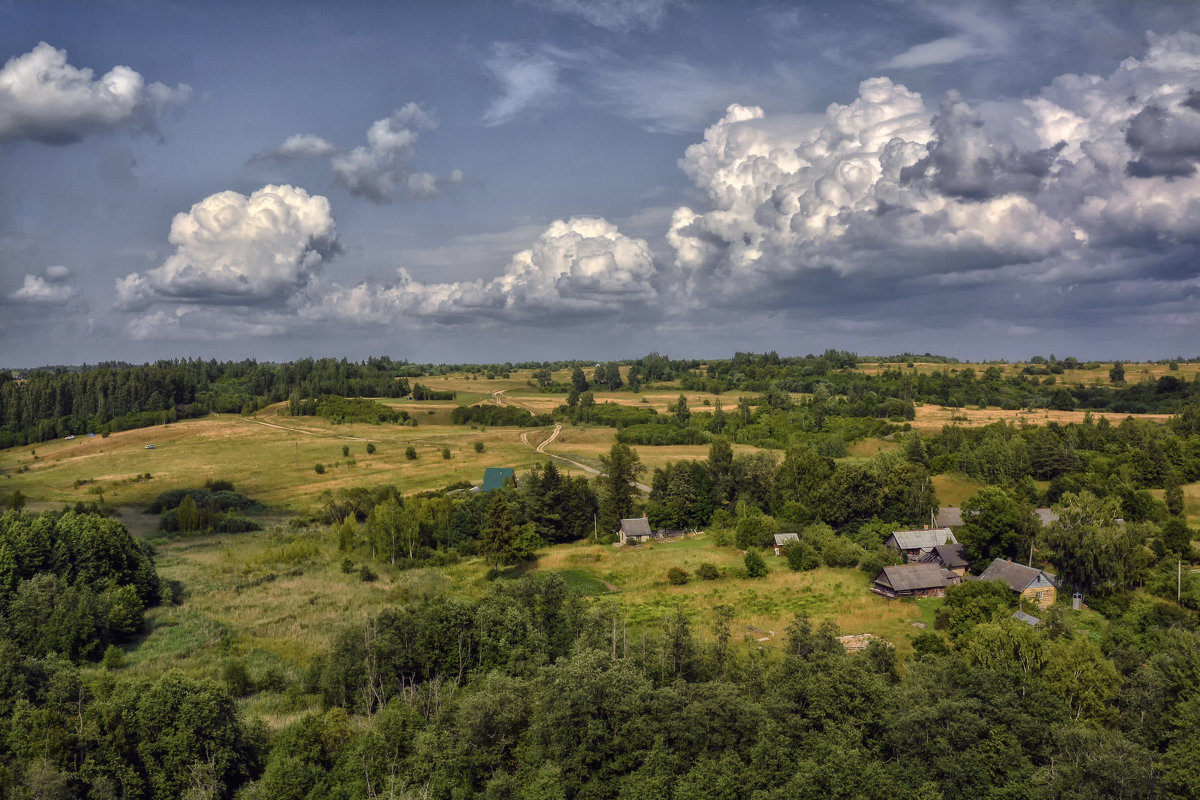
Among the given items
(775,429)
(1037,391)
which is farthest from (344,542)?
(1037,391)

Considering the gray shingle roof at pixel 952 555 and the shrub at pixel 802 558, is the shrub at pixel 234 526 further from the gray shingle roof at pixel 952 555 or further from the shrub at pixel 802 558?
the gray shingle roof at pixel 952 555

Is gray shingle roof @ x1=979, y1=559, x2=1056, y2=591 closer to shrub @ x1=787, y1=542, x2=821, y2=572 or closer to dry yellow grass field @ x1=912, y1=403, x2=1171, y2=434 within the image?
shrub @ x1=787, y1=542, x2=821, y2=572

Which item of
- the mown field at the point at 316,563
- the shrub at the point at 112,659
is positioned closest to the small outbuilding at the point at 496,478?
the mown field at the point at 316,563

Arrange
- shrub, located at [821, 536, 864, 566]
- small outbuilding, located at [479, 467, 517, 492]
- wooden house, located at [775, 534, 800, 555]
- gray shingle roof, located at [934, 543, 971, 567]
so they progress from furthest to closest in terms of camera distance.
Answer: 1. small outbuilding, located at [479, 467, 517, 492]
2. wooden house, located at [775, 534, 800, 555]
3. shrub, located at [821, 536, 864, 566]
4. gray shingle roof, located at [934, 543, 971, 567]

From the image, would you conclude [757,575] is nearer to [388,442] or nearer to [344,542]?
[344,542]

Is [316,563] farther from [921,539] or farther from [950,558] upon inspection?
[950,558]

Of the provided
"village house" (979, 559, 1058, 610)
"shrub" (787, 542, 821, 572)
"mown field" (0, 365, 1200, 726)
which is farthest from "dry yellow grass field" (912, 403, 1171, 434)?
"village house" (979, 559, 1058, 610)
